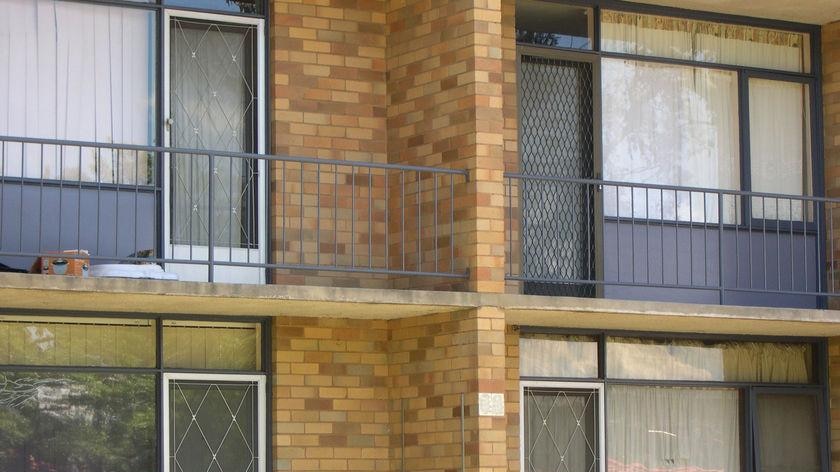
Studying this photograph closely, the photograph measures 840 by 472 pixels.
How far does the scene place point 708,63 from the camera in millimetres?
16328

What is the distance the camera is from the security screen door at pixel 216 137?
13750 millimetres

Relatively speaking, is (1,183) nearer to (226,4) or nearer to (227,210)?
(227,210)

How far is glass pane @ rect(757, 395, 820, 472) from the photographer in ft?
52.6

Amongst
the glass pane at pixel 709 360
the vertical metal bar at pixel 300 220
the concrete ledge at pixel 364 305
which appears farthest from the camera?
the glass pane at pixel 709 360

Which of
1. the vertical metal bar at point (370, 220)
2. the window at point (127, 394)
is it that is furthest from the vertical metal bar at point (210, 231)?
the vertical metal bar at point (370, 220)

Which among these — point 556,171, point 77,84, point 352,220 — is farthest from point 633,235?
point 77,84

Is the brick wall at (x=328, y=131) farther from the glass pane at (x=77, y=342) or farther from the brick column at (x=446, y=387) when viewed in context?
the glass pane at (x=77, y=342)

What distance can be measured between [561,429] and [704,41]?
419cm

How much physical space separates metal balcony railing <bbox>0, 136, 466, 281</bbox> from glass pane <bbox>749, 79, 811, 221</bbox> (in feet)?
13.5

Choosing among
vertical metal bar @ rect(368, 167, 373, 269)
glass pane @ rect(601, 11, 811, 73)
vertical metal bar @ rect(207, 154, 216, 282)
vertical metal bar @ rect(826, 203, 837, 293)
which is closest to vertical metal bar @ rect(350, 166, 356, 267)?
vertical metal bar @ rect(368, 167, 373, 269)

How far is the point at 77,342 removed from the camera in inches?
518

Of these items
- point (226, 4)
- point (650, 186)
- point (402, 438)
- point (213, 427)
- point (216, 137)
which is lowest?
point (402, 438)

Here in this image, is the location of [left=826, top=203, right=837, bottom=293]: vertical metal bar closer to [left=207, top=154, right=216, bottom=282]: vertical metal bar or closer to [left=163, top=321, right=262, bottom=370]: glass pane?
[left=163, top=321, right=262, bottom=370]: glass pane

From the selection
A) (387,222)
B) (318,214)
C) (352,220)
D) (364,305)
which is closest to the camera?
(364,305)
